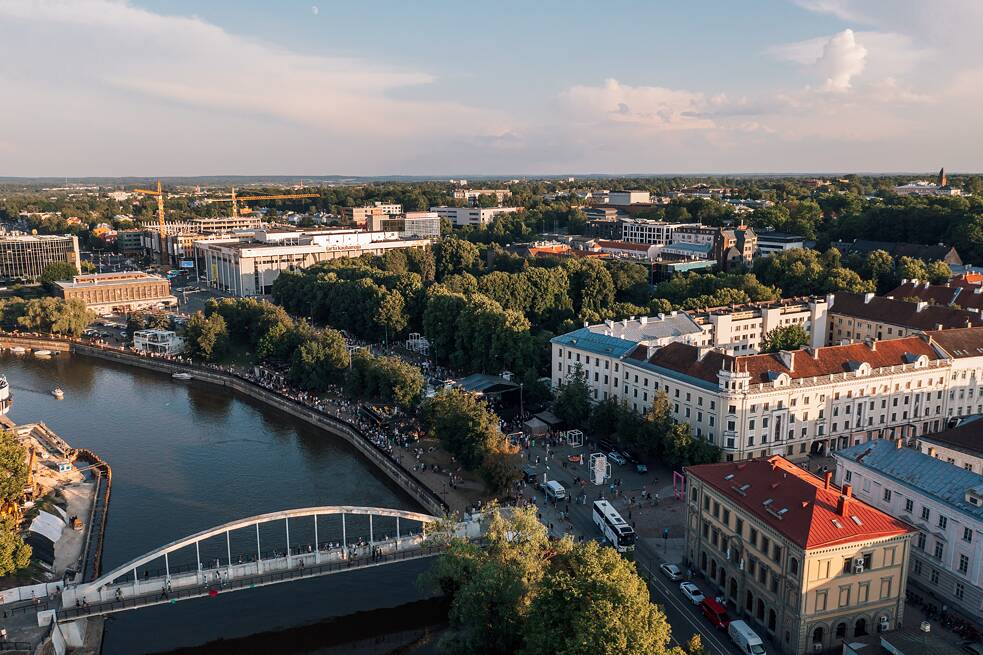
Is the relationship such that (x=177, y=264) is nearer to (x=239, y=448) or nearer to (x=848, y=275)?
(x=239, y=448)

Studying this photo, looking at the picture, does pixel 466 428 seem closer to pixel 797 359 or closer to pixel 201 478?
pixel 201 478

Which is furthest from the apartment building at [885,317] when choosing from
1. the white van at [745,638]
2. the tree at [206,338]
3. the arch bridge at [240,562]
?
the tree at [206,338]

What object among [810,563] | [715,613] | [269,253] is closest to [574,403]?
[715,613]

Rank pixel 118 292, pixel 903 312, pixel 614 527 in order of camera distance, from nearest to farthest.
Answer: pixel 614 527, pixel 903 312, pixel 118 292

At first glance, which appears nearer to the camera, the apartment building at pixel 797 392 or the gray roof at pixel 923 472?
→ the gray roof at pixel 923 472

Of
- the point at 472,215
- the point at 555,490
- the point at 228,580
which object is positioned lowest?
the point at 555,490

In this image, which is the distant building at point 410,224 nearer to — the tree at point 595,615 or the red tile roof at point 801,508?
the red tile roof at point 801,508

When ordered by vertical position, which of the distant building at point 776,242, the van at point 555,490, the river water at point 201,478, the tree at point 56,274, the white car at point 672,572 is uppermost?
the distant building at point 776,242
